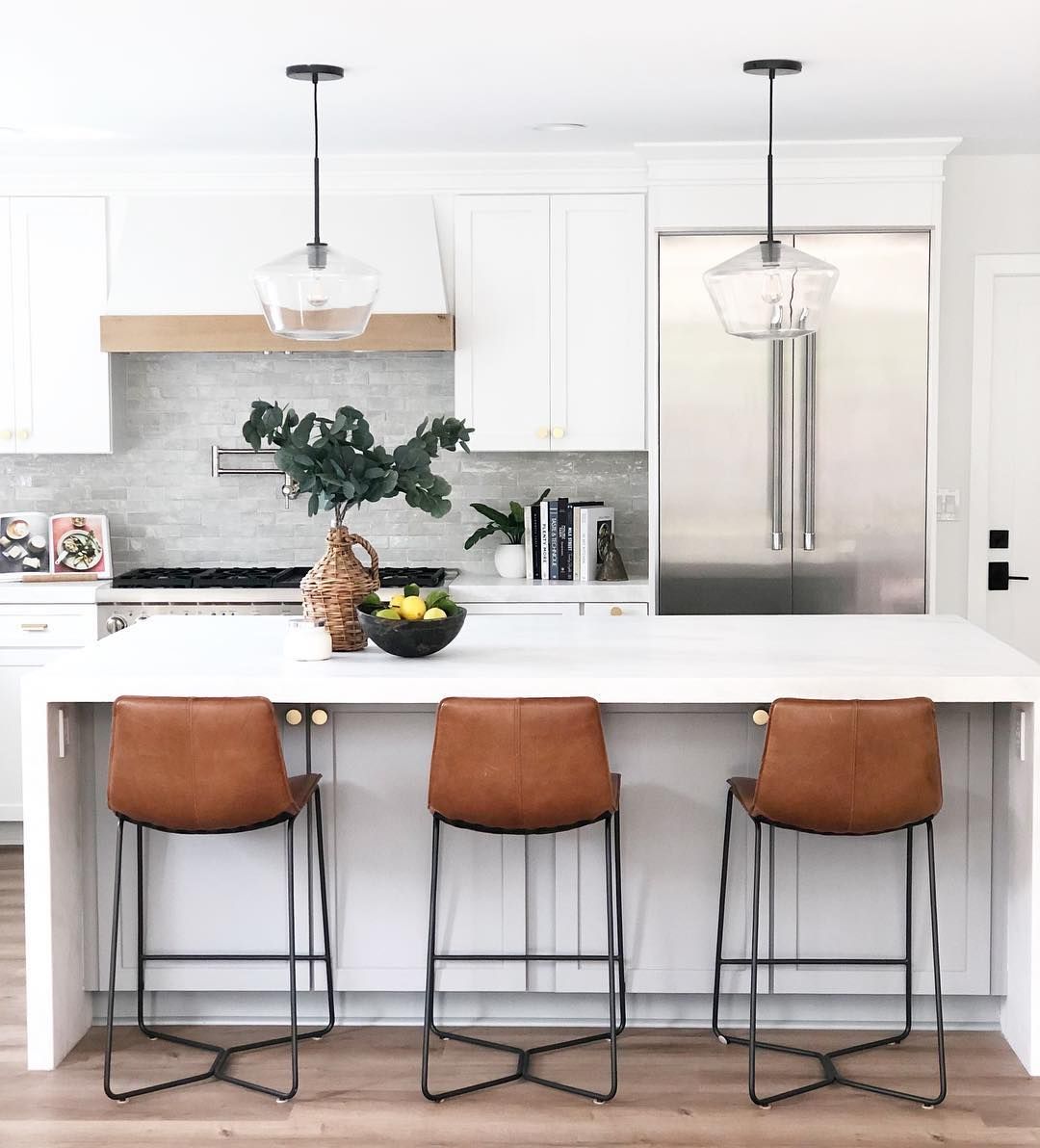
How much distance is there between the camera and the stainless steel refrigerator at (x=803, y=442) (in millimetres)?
4848

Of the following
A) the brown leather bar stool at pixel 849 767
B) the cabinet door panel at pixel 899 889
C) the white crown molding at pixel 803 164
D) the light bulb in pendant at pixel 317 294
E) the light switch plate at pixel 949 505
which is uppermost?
the white crown molding at pixel 803 164

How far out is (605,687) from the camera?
2.98 meters

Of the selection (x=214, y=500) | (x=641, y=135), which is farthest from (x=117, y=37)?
(x=214, y=500)

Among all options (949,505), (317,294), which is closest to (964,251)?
(949,505)

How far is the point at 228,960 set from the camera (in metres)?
3.28

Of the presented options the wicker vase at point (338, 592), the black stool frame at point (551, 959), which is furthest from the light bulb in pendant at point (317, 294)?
the black stool frame at point (551, 959)

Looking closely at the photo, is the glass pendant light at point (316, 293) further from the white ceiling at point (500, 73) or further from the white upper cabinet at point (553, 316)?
the white upper cabinet at point (553, 316)

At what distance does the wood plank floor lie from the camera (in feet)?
9.13

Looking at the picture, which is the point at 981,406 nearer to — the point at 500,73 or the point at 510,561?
the point at 510,561

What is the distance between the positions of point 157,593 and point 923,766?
3102 millimetres

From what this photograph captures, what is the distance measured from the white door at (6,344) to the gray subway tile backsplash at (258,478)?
1.23ft

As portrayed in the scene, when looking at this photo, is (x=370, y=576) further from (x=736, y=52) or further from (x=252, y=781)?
(x=736, y=52)

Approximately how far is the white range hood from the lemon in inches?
79.5

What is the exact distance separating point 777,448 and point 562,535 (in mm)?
893
